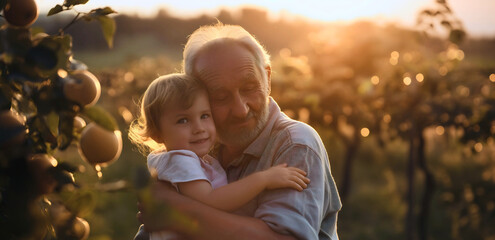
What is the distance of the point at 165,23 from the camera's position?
69.1 ft

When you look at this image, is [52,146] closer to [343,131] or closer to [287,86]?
[287,86]

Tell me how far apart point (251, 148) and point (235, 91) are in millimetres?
219

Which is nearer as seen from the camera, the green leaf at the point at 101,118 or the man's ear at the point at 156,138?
the green leaf at the point at 101,118

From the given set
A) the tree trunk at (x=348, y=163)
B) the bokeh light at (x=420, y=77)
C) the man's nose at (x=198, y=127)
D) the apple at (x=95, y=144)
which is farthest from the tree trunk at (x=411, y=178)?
the apple at (x=95, y=144)

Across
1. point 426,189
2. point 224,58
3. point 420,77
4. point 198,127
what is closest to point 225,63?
point 224,58

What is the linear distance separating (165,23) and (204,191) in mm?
20032

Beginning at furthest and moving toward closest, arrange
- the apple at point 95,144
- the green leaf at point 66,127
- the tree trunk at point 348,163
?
the tree trunk at point 348,163 → the apple at point 95,144 → the green leaf at point 66,127

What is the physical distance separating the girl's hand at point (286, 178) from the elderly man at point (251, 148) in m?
0.03

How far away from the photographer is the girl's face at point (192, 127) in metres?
1.92

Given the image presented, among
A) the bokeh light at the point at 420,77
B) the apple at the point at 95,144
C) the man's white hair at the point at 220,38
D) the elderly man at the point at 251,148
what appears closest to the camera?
the apple at the point at 95,144

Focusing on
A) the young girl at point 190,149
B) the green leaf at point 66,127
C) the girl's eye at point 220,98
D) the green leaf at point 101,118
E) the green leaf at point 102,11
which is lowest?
the young girl at point 190,149

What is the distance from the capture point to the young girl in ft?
5.31

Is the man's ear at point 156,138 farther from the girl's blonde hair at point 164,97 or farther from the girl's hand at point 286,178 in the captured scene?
the girl's hand at point 286,178

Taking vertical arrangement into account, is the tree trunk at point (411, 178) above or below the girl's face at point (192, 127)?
below
